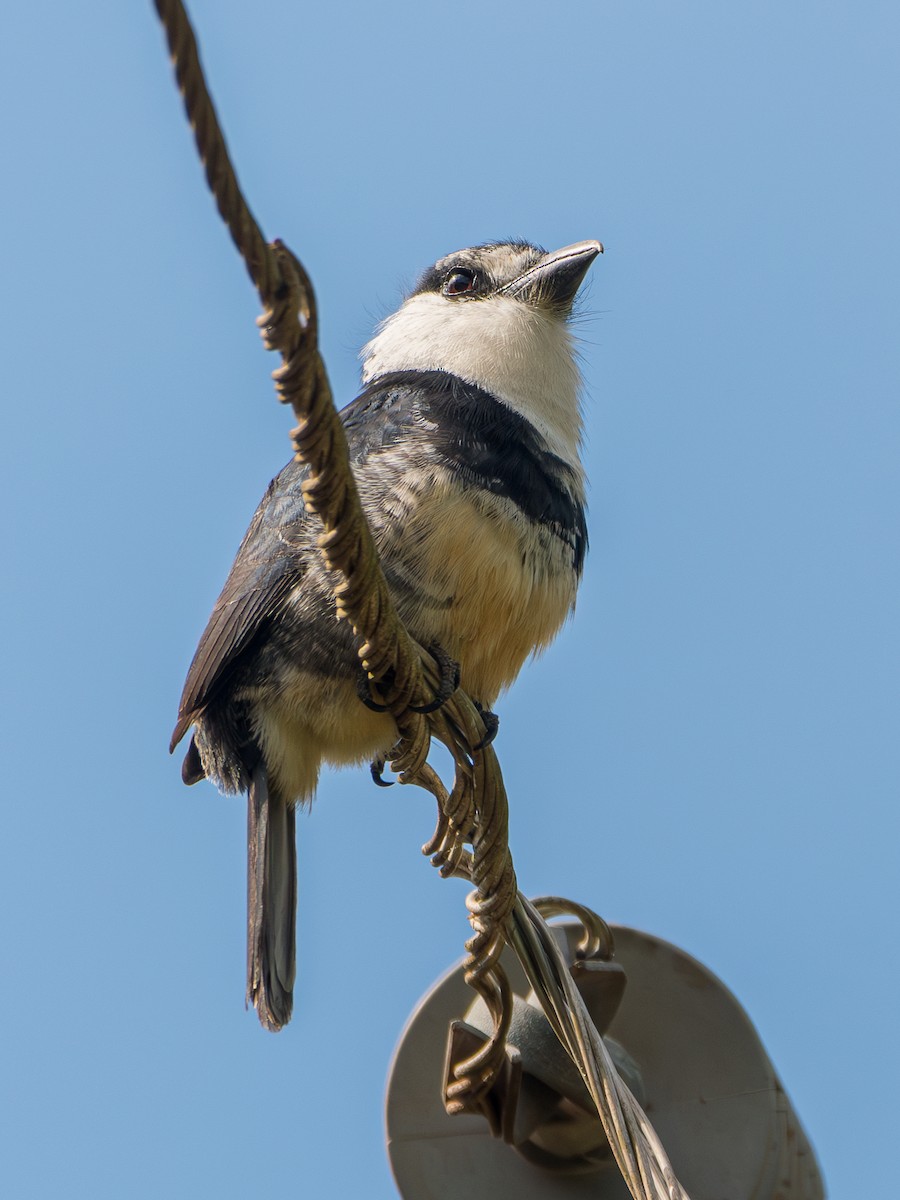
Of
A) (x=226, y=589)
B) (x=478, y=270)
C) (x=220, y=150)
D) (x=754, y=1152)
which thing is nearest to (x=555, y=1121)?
(x=754, y=1152)

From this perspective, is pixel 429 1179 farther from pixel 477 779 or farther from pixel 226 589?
pixel 226 589

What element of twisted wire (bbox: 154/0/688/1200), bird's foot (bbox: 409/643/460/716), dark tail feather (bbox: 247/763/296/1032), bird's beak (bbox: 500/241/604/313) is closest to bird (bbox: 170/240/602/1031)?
dark tail feather (bbox: 247/763/296/1032)

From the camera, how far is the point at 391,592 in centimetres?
296

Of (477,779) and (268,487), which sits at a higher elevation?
(268,487)

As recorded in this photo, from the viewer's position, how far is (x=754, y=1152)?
2.94 metres

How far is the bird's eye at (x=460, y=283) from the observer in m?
4.60

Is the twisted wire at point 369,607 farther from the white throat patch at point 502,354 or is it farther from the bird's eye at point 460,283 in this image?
the bird's eye at point 460,283

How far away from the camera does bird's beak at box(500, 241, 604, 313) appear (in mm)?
4379

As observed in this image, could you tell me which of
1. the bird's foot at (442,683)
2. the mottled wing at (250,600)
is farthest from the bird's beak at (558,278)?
the bird's foot at (442,683)

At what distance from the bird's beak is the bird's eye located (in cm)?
18

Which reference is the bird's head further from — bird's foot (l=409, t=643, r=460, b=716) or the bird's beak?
bird's foot (l=409, t=643, r=460, b=716)

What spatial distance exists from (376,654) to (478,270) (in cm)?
266

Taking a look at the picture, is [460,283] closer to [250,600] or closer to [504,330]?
[504,330]

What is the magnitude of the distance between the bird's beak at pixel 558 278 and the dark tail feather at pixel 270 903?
1886 mm
